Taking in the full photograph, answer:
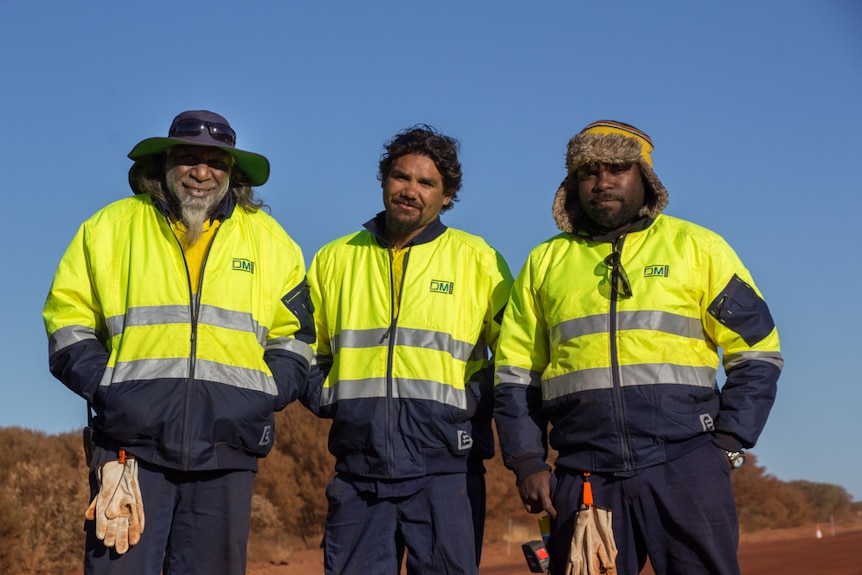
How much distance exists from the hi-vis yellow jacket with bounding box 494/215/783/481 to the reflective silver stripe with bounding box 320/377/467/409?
31 centimetres

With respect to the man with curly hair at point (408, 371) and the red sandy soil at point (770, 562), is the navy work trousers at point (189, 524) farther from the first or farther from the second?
the red sandy soil at point (770, 562)

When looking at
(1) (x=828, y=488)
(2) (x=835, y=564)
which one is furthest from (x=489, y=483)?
(1) (x=828, y=488)

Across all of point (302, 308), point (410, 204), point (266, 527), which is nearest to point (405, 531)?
point (302, 308)

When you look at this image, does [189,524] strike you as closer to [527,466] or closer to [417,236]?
[527,466]

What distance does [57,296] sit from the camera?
18.7 feet

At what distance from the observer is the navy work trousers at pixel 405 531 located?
606 centimetres

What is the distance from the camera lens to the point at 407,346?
6.35m

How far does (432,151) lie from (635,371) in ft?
6.59

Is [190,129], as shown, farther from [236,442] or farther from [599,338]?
[599,338]

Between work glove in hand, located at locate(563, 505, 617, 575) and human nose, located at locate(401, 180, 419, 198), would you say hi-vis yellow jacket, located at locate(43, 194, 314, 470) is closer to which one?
human nose, located at locate(401, 180, 419, 198)

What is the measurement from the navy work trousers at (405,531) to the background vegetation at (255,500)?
12163 mm

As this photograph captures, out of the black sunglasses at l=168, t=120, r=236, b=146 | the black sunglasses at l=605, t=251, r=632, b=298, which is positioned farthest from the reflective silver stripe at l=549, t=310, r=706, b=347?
the black sunglasses at l=168, t=120, r=236, b=146

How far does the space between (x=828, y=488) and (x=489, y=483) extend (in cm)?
2542

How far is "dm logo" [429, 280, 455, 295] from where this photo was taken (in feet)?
21.4
